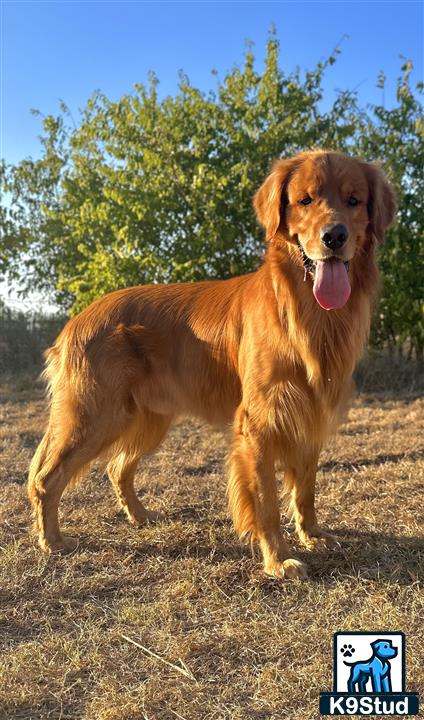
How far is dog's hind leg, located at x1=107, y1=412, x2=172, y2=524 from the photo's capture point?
4004mm

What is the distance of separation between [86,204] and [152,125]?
1.48 m

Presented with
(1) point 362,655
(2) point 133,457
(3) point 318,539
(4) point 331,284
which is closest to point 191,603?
(1) point 362,655

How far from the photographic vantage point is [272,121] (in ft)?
25.7

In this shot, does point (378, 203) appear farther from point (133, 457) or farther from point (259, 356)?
point (133, 457)

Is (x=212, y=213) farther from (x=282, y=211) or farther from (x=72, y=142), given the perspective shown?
(x=282, y=211)

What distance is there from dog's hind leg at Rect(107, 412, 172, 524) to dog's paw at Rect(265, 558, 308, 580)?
3.70 feet

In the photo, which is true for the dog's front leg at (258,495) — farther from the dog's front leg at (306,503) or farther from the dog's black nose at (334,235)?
the dog's black nose at (334,235)

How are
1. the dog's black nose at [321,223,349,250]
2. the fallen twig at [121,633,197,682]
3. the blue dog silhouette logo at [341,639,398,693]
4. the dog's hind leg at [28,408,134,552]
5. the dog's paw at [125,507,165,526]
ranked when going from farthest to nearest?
1. the dog's paw at [125,507,165,526]
2. the dog's hind leg at [28,408,134,552]
3. the dog's black nose at [321,223,349,250]
4. the fallen twig at [121,633,197,682]
5. the blue dog silhouette logo at [341,639,398,693]

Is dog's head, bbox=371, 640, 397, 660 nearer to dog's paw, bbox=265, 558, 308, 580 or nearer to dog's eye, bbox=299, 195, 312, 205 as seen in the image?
dog's paw, bbox=265, 558, 308, 580

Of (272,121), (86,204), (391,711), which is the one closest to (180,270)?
(86,204)

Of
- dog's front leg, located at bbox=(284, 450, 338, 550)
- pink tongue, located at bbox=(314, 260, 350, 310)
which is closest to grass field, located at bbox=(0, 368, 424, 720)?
dog's front leg, located at bbox=(284, 450, 338, 550)

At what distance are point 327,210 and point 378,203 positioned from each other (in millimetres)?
411

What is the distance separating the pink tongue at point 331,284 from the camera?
2.95 meters

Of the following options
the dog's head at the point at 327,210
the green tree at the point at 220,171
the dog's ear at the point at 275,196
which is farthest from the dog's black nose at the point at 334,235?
the green tree at the point at 220,171
